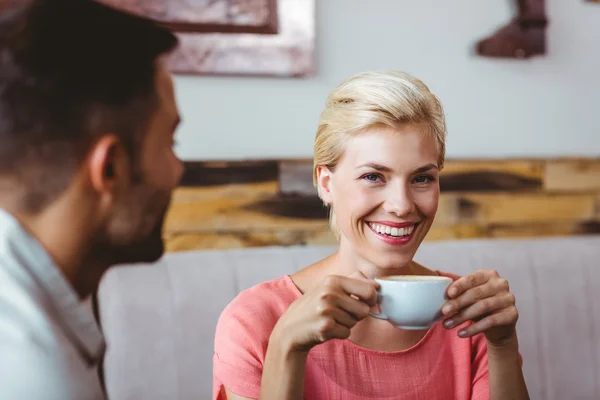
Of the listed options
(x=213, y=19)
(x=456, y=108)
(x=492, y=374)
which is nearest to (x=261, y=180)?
(x=213, y=19)

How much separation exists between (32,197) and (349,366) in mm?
745

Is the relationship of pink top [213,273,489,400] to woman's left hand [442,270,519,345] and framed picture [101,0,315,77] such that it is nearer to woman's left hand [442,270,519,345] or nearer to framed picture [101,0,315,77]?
woman's left hand [442,270,519,345]

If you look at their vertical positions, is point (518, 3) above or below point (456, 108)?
above

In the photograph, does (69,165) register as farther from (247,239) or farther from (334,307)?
(247,239)

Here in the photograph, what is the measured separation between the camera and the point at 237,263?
1.49 metres

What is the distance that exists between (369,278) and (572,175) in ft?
3.65

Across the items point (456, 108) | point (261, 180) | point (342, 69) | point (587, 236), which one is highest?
point (342, 69)

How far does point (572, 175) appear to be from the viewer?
1956 mm

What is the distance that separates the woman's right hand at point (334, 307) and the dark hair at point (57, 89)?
1.37 feet

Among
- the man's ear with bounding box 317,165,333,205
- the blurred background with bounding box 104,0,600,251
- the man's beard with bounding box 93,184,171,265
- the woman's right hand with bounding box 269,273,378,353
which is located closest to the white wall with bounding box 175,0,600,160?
the blurred background with bounding box 104,0,600,251

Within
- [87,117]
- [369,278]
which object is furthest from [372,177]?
[87,117]

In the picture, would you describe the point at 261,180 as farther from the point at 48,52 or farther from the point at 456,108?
the point at 48,52

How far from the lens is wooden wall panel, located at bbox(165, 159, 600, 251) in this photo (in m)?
1.64

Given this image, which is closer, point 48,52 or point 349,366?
point 48,52
